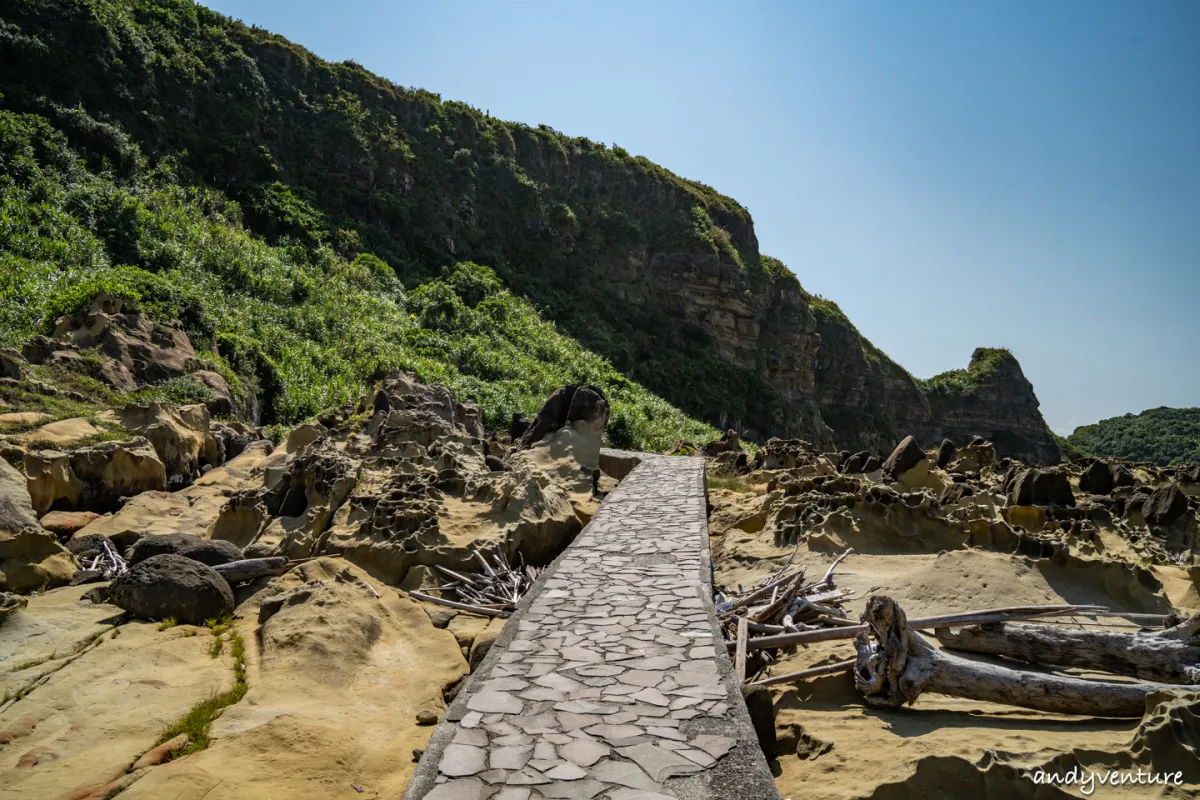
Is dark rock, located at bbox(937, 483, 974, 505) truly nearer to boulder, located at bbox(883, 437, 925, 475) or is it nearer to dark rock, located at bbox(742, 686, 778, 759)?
boulder, located at bbox(883, 437, 925, 475)

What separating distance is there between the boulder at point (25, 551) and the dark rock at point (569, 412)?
7141mm

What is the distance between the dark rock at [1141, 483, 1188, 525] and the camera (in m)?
9.50

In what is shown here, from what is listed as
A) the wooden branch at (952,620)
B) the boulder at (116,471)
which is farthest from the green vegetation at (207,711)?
the boulder at (116,471)

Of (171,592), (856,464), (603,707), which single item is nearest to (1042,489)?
(856,464)

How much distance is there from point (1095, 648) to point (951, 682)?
3.30 ft

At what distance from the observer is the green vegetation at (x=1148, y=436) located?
6105 centimetres

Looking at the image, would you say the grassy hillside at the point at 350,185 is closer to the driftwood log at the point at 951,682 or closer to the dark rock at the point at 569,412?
the dark rock at the point at 569,412

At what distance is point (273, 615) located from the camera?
5.25 meters

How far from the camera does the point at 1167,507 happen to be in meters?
9.52

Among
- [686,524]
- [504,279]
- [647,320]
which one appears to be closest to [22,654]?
[686,524]

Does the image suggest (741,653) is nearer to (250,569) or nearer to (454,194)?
(250,569)

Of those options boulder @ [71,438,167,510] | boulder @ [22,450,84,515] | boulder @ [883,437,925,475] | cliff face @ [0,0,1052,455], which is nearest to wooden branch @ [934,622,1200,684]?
boulder @ [883,437,925,475]

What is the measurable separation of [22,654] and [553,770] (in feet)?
11.7

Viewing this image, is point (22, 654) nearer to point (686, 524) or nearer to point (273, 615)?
point (273, 615)
